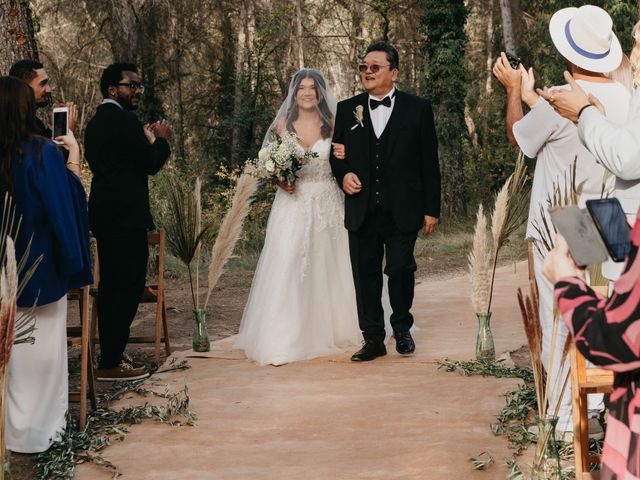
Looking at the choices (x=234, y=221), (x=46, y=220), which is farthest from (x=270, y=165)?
(x=46, y=220)

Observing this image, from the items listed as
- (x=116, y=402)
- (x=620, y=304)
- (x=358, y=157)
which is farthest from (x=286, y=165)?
(x=620, y=304)

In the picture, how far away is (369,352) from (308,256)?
105 cm

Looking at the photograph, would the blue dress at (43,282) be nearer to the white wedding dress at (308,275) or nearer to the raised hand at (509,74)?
the raised hand at (509,74)

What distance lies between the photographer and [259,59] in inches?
1129

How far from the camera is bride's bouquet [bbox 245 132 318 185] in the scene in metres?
8.04

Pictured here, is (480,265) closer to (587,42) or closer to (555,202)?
(587,42)

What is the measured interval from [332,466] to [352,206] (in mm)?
3020

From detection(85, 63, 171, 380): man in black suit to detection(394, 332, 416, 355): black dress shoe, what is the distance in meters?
2.05

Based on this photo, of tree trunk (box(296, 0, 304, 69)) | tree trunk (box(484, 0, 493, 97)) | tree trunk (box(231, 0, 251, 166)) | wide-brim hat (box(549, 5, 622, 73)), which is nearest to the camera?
wide-brim hat (box(549, 5, 622, 73))

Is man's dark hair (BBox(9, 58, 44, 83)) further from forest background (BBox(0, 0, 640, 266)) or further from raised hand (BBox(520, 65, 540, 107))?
forest background (BBox(0, 0, 640, 266))

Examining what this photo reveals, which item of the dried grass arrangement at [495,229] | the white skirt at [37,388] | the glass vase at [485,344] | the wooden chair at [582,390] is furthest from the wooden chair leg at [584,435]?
the glass vase at [485,344]

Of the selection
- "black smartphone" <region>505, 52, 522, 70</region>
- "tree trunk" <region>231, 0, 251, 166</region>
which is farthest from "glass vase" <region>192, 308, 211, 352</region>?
"tree trunk" <region>231, 0, 251, 166</region>

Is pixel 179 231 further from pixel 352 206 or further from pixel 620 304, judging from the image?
pixel 620 304

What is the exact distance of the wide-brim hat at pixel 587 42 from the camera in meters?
4.84
